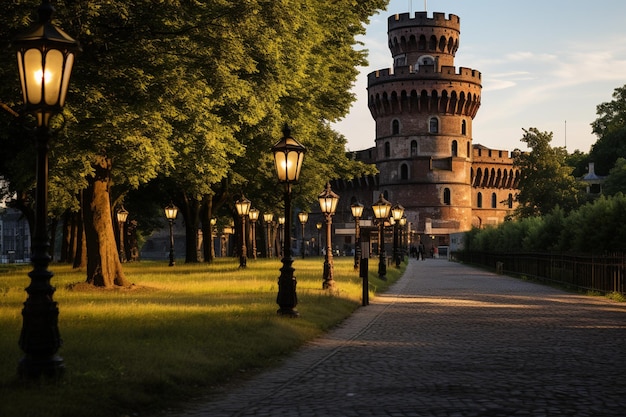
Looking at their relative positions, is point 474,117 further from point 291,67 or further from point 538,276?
point 291,67

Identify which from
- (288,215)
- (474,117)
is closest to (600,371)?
(288,215)

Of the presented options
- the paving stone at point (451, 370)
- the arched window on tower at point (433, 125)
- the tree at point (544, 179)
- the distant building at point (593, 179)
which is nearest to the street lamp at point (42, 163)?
the paving stone at point (451, 370)

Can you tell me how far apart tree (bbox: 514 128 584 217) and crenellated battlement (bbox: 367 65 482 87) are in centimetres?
2318

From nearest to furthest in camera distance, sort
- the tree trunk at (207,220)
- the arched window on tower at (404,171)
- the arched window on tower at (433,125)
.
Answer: the tree trunk at (207,220), the arched window on tower at (433,125), the arched window on tower at (404,171)

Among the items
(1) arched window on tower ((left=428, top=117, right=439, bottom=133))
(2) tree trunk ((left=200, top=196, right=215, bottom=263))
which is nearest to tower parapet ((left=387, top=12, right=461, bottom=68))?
(1) arched window on tower ((left=428, top=117, right=439, bottom=133))

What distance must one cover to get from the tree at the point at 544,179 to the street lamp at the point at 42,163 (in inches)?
2792

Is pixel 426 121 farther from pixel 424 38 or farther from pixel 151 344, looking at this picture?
pixel 151 344

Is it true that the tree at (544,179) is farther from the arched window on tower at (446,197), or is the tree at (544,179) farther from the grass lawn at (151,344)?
the grass lawn at (151,344)

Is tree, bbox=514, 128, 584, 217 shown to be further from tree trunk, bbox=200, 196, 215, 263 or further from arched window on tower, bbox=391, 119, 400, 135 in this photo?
tree trunk, bbox=200, 196, 215, 263

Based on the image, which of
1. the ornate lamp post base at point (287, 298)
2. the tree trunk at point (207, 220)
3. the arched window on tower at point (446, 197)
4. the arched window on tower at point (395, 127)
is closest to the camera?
the ornate lamp post base at point (287, 298)

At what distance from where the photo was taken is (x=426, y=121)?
10375 centimetres

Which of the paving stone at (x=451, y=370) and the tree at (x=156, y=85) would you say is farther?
the tree at (x=156, y=85)

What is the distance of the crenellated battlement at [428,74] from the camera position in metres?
101

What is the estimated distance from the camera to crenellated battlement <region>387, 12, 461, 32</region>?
10662cm
